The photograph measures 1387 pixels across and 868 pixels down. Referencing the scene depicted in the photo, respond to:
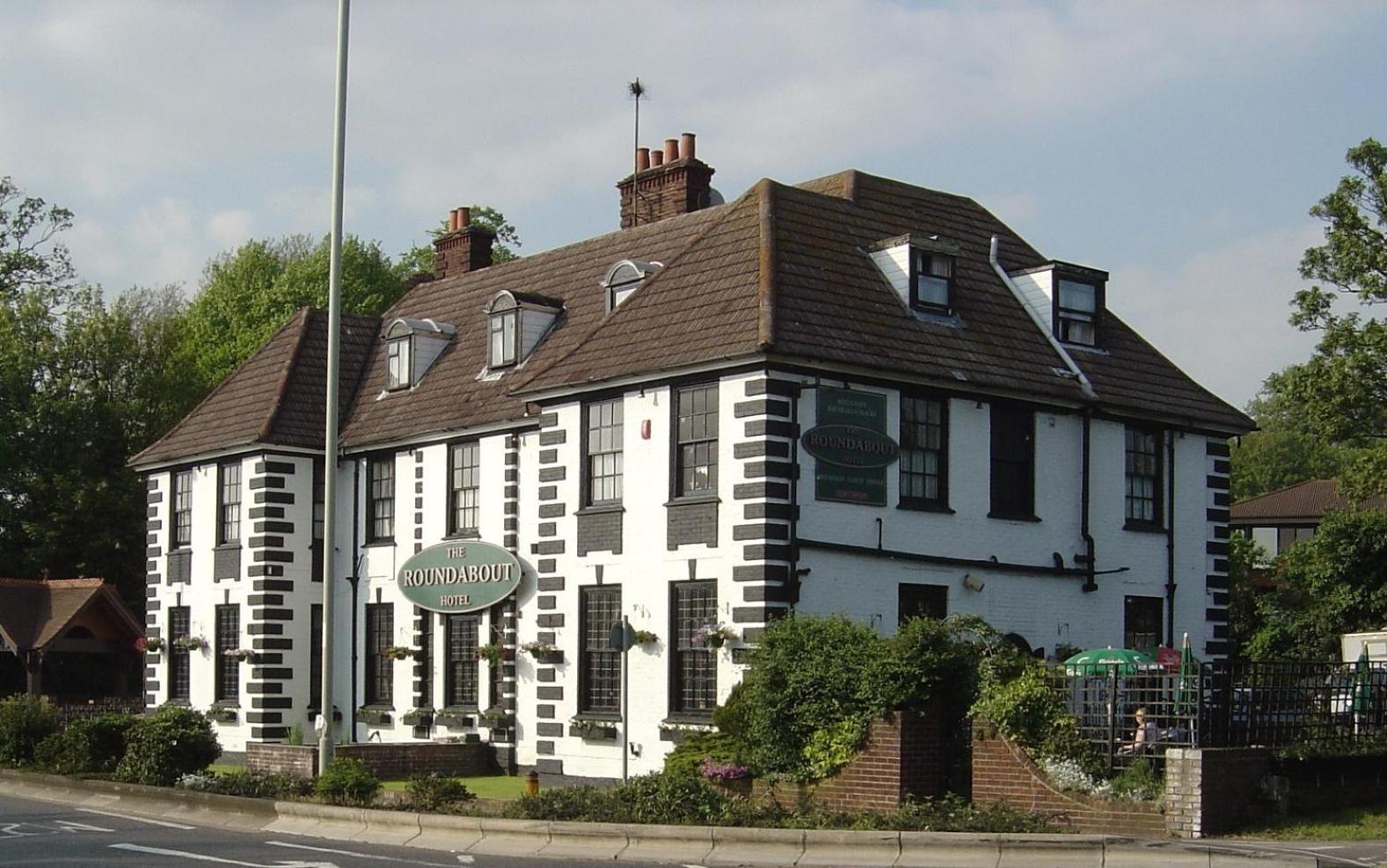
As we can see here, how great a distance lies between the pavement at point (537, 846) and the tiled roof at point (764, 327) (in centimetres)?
845

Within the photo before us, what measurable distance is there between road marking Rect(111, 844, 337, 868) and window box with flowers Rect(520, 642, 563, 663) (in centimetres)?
1050

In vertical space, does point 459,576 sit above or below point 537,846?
above

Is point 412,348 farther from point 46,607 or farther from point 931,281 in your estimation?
point 46,607

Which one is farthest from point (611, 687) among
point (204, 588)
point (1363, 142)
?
point (1363, 142)

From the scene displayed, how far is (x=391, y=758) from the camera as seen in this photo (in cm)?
3209

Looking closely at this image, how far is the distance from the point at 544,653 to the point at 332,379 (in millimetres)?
6651

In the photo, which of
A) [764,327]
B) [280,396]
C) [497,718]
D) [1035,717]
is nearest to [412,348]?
[280,396]

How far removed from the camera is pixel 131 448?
58094 mm

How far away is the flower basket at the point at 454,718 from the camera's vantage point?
3491cm

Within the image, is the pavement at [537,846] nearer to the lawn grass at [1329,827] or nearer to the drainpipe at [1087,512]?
the lawn grass at [1329,827]

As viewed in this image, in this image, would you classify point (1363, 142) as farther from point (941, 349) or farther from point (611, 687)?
point (611, 687)

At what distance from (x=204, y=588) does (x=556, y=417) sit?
1209 cm

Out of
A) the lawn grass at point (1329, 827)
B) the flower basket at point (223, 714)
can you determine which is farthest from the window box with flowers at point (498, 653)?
the lawn grass at point (1329, 827)

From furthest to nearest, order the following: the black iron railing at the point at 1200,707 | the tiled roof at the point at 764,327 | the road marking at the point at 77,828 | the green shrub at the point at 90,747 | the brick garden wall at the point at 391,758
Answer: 1. the green shrub at the point at 90,747
2. the tiled roof at the point at 764,327
3. the brick garden wall at the point at 391,758
4. the road marking at the point at 77,828
5. the black iron railing at the point at 1200,707
